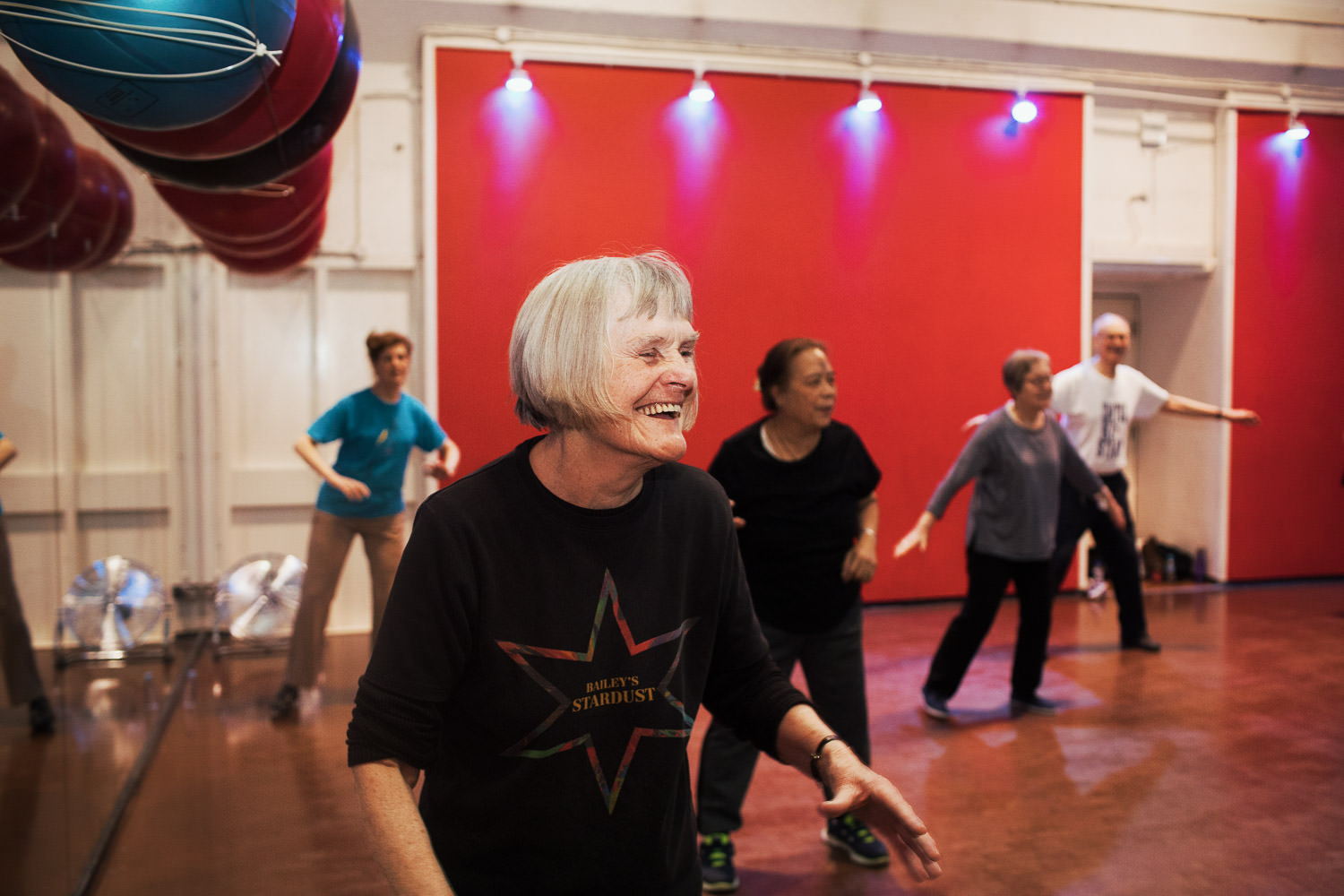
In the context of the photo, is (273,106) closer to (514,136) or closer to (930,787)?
(930,787)

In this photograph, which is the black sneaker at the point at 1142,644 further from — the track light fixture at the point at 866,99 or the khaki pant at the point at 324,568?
the khaki pant at the point at 324,568

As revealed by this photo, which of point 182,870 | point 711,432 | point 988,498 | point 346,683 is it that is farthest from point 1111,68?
point 182,870

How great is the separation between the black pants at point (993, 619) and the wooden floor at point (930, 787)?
0.19m

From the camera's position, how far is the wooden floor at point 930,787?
9.47 feet

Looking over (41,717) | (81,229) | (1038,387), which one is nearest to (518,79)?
(81,229)

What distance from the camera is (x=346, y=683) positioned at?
5082 millimetres

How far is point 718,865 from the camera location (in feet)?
9.45

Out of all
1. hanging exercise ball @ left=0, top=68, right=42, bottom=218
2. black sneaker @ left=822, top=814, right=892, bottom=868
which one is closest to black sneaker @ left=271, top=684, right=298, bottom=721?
black sneaker @ left=822, top=814, right=892, bottom=868

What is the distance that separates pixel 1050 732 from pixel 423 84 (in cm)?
493

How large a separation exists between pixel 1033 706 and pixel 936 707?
0.47 metres

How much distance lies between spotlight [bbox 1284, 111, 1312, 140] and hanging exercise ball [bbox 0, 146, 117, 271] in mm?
7745

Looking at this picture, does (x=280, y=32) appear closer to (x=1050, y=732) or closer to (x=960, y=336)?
(x=1050, y=732)

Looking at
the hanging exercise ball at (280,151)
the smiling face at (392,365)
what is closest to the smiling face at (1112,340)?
the smiling face at (392,365)

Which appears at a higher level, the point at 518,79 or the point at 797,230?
the point at 518,79
